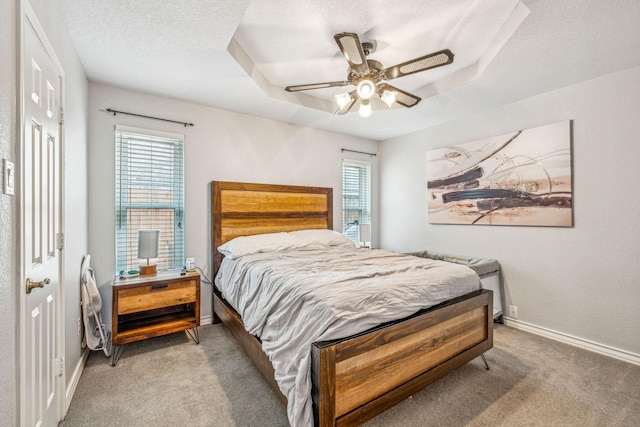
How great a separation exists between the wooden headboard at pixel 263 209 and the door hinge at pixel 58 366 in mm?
1644

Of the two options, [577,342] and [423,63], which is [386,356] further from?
[577,342]

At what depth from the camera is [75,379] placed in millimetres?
2096

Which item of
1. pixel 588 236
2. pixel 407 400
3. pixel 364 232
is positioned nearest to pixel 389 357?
pixel 407 400

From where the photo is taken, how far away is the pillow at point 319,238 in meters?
3.60

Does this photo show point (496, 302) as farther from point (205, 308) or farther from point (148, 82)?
point (148, 82)

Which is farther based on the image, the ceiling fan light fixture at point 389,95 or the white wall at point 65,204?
the ceiling fan light fixture at point 389,95

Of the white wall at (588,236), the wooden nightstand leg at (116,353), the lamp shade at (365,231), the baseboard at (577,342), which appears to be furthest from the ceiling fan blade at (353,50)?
the baseboard at (577,342)

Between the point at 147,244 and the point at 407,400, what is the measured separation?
2.59 meters

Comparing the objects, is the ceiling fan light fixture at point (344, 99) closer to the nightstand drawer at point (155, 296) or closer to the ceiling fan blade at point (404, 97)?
the ceiling fan blade at point (404, 97)

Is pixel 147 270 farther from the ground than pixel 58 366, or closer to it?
farther from the ground

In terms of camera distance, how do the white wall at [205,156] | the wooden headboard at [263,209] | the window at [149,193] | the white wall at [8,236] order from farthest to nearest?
the wooden headboard at [263,209]
the window at [149,193]
the white wall at [205,156]
the white wall at [8,236]

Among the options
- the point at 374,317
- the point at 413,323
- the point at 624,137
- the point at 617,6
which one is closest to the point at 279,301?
the point at 374,317

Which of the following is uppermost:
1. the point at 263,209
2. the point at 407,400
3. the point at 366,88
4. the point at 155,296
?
the point at 366,88

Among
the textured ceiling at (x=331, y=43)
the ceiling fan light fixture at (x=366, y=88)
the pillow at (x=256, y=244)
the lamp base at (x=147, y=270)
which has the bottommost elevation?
the lamp base at (x=147, y=270)
